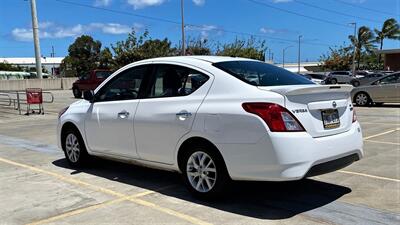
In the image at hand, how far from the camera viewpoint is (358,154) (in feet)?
18.0

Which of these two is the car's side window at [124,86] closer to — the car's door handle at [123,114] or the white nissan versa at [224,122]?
the white nissan versa at [224,122]

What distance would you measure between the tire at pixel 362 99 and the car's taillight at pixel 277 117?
15.3 meters

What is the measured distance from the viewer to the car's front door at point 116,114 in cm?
625

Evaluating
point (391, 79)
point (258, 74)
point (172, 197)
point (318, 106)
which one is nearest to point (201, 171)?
point (172, 197)

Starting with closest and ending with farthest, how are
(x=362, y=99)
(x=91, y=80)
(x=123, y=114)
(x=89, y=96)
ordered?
(x=123, y=114)
(x=89, y=96)
(x=362, y=99)
(x=91, y=80)

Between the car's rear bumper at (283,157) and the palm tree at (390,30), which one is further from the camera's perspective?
the palm tree at (390,30)

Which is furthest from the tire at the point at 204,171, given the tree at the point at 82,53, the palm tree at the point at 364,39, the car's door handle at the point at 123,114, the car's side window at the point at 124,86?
the tree at the point at 82,53

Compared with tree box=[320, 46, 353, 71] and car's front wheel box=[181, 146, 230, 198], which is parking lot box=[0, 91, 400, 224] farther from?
tree box=[320, 46, 353, 71]

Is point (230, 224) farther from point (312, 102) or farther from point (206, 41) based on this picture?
point (206, 41)

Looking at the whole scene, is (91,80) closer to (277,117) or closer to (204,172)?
(204,172)

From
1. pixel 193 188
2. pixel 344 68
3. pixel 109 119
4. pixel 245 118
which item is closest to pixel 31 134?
pixel 109 119

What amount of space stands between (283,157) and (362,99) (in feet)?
51.2

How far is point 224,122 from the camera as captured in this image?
16.4ft

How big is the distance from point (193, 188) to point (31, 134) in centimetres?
779
